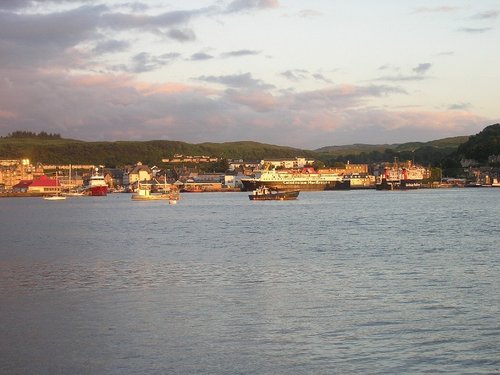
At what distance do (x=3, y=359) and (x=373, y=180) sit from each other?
177 meters

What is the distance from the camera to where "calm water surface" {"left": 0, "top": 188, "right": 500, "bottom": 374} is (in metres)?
12.6

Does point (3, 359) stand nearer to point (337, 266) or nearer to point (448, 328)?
point (448, 328)

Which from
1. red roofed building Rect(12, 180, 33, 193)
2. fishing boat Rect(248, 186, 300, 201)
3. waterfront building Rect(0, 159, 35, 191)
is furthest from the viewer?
waterfront building Rect(0, 159, 35, 191)

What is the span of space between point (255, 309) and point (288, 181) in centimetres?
12119

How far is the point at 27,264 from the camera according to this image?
27.0 meters

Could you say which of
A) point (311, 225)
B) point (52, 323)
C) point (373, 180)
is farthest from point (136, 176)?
point (52, 323)

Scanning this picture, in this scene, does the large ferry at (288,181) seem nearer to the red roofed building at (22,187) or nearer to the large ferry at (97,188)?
the large ferry at (97,188)

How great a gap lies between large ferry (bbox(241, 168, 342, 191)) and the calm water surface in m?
88.0

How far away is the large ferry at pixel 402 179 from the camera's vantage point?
158625 millimetres

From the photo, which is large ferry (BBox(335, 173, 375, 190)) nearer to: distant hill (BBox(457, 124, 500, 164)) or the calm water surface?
distant hill (BBox(457, 124, 500, 164))

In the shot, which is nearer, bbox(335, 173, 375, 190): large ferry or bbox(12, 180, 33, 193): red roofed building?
bbox(12, 180, 33, 193): red roofed building

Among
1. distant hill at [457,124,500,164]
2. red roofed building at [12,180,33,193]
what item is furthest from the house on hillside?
distant hill at [457,124,500,164]

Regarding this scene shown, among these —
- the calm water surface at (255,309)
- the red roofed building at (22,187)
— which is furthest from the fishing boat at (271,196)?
the red roofed building at (22,187)

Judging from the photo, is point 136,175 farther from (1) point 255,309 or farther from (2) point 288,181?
(1) point 255,309
